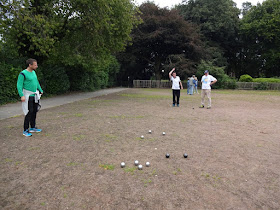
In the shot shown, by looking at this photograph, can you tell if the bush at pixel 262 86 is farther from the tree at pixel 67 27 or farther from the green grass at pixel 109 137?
the green grass at pixel 109 137

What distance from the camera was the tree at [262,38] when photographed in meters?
37.5

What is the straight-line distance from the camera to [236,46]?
1757 inches

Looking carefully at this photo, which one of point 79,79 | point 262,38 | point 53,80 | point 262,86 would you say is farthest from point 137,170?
point 262,38

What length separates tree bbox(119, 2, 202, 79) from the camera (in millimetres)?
33031

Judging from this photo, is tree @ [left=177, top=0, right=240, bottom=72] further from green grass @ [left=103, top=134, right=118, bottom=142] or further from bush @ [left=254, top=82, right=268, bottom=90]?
green grass @ [left=103, top=134, right=118, bottom=142]

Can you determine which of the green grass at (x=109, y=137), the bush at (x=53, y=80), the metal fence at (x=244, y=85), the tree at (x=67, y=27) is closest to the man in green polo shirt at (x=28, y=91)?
the green grass at (x=109, y=137)

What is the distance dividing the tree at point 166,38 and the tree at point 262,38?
12.5 meters

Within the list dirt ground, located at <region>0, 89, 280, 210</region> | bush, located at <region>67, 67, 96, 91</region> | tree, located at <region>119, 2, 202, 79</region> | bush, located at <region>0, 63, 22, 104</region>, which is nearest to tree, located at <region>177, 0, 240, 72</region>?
tree, located at <region>119, 2, 202, 79</region>

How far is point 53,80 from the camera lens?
1705 centimetres

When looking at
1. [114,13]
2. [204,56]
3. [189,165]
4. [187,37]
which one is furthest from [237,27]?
[189,165]

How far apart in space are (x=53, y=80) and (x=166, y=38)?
21.7m

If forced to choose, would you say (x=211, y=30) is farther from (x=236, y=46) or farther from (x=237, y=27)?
(x=236, y=46)

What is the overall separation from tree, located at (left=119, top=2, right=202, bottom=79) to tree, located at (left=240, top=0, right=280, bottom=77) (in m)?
12.5

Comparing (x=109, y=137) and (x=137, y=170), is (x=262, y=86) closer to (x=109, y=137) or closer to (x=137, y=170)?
(x=109, y=137)
